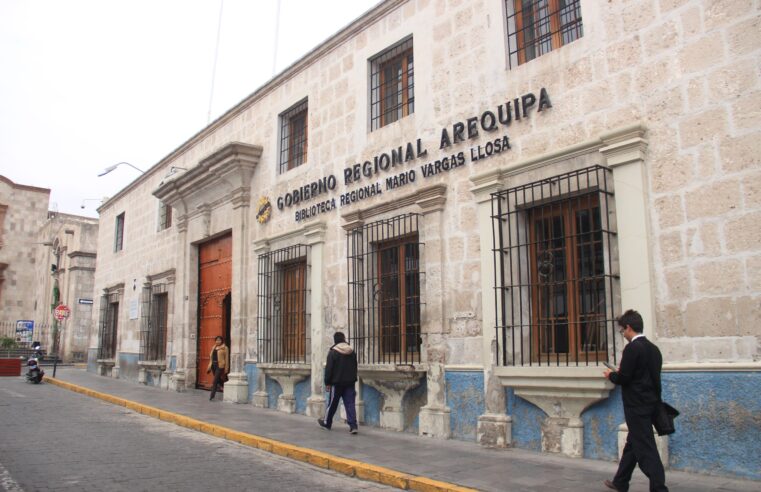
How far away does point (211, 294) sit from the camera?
15.4 m

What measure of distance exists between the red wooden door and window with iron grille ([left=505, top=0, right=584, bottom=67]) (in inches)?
327

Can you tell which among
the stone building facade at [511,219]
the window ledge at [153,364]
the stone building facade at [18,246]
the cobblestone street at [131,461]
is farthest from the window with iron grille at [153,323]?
the stone building facade at [18,246]

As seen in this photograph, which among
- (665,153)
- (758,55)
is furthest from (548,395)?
(758,55)

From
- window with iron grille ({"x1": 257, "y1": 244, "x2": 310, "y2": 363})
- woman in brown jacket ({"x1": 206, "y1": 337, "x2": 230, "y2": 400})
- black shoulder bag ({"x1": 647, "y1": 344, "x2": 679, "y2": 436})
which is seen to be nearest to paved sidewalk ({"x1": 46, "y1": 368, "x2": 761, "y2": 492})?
black shoulder bag ({"x1": 647, "y1": 344, "x2": 679, "y2": 436})

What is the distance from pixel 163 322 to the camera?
58.9 ft

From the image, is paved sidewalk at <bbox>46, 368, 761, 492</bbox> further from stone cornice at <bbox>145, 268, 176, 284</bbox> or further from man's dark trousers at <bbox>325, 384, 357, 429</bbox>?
stone cornice at <bbox>145, 268, 176, 284</bbox>

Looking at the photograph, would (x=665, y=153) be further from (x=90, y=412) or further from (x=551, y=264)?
(x=90, y=412)

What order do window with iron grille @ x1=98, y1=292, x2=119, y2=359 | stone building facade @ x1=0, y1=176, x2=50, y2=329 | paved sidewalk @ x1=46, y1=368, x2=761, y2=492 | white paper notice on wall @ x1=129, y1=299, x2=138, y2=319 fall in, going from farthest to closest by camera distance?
1. stone building facade @ x1=0, y1=176, x2=50, y2=329
2. window with iron grille @ x1=98, y1=292, x2=119, y2=359
3. white paper notice on wall @ x1=129, y1=299, x2=138, y2=319
4. paved sidewalk @ x1=46, y1=368, x2=761, y2=492

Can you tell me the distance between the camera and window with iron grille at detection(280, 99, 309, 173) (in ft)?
41.3

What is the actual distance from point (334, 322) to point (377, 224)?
1.93 metres

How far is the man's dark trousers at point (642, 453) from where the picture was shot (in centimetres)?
504

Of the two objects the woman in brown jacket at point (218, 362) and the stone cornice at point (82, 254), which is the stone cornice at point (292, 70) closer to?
the woman in brown jacket at point (218, 362)

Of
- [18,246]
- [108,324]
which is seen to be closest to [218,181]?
[108,324]

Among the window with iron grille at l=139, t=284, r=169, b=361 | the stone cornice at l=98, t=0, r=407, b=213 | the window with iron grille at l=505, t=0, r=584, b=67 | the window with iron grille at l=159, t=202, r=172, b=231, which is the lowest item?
the window with iron grille at l=139, t=284, r=169, b=361
